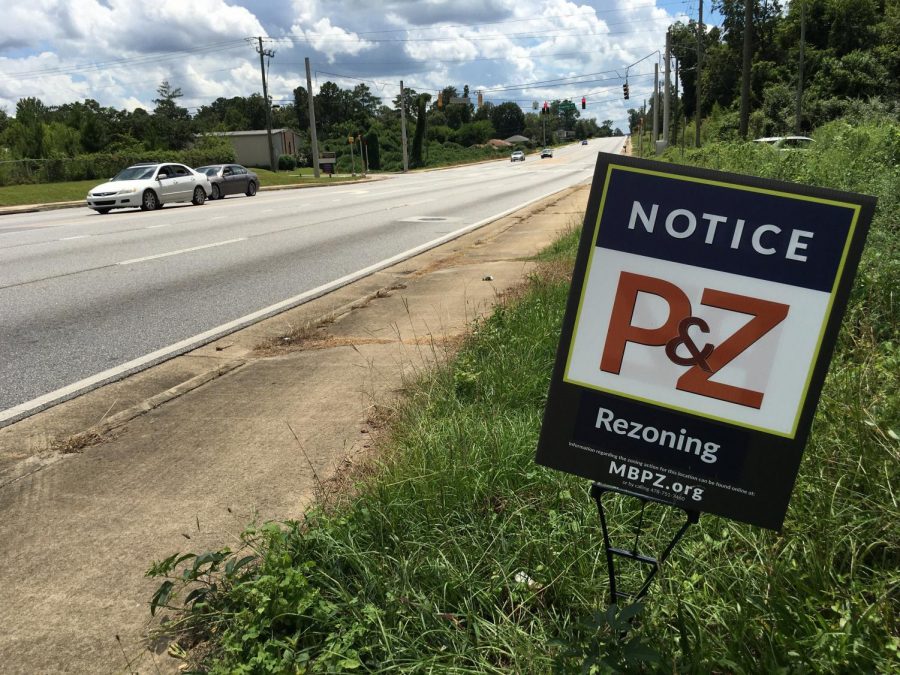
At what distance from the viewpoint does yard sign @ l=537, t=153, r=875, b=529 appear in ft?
5.96

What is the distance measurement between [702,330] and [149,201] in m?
22.1

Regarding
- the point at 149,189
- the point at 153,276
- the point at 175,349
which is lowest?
the point at 149,189

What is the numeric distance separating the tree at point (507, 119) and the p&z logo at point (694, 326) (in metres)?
168

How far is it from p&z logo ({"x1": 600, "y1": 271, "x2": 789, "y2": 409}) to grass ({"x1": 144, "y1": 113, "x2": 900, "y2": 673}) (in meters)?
0.60

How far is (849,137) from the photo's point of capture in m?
13.5

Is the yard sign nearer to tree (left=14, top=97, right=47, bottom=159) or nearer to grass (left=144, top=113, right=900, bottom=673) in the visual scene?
grass (left=144, top=113, right=900, bottom=673)

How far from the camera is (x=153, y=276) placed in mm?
9375

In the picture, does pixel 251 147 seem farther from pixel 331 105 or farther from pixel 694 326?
pixel 694 326

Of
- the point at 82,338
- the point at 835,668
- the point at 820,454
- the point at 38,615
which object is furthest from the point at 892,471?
the point at 82,338

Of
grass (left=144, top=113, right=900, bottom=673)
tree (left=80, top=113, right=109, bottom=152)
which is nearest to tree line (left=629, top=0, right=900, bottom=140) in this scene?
grass (left=144, top=113, right=900, bottom=673)

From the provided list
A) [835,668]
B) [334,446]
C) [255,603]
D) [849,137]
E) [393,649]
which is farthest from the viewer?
[849,137]

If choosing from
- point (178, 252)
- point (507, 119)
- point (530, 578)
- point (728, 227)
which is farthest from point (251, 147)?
point (507, 119)

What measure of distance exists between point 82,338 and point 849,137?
1335cm

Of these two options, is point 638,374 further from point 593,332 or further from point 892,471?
point 892,471
